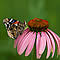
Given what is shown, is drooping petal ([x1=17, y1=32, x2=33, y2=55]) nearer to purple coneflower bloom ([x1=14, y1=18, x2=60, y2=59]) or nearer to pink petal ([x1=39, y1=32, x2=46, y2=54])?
purple coneflower bloom ([x1=14, y1=18, x2=60, y2=59])

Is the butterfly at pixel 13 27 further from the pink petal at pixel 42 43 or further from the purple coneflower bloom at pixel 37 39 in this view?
the pink petal at pixel 42 43

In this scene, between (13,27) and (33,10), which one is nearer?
(13,27)

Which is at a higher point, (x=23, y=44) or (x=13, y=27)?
(x=13, y=27)

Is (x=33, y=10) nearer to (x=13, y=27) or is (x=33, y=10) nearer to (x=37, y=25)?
(x=37, y=25)

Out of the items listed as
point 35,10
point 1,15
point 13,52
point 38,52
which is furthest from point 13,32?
point 35,10

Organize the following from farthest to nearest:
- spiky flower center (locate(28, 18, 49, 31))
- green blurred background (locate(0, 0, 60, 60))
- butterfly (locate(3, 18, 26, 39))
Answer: green blurred background (locate(0, 0, 60, 60)) < spiky flower center (locate(28, 18, 49, 31)) < butterfly (locate(3, 18, 26, 39))

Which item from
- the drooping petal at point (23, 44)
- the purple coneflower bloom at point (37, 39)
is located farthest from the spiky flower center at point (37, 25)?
the drooping petal at point (23, 44)

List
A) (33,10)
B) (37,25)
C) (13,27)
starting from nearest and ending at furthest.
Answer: (13,27) → (37,25) → (33,10)

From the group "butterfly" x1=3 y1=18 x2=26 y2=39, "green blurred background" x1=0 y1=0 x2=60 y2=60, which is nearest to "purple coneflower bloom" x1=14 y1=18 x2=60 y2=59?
"butterfly" x1=3 y1=18 x2=26 y2=39

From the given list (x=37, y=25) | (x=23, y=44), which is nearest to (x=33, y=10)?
(x=37, y=25)
